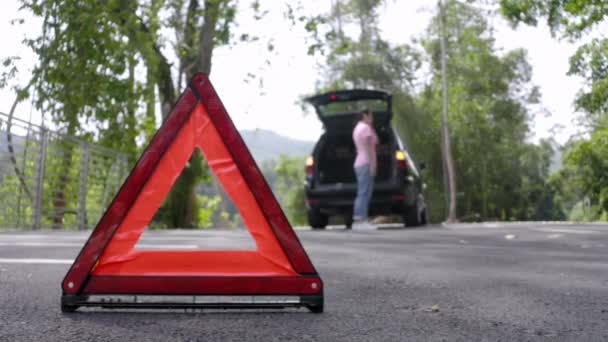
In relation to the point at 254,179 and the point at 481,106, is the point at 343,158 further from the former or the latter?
the point at 481,106

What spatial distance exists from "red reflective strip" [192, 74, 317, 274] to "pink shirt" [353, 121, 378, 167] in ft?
25.1

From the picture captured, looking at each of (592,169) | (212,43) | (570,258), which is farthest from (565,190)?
(570,258)

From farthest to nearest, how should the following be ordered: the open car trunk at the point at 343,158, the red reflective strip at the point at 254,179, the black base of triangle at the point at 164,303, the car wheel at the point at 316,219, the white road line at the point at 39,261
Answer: the car wheel at the point at 316,219
the open car trunk at the point at 343,158
the white road line at the point at 39,261
the red reflective strip at the point at 254,179
the black base of triangle at the point at 164,303

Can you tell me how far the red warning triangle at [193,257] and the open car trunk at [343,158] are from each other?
29.8ft

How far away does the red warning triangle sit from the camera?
3023mm

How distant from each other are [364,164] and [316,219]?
7.01ft

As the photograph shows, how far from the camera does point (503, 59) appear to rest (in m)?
47.5

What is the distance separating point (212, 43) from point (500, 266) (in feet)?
45.9

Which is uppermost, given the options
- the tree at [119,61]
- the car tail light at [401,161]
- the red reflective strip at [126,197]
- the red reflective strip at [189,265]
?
the tree at [119,61]

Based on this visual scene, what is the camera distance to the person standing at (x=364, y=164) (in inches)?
425

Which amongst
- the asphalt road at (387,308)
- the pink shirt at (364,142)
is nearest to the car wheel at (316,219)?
the pink shirt at (364,142)

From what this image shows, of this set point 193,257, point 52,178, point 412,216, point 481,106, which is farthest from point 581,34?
point 481,106

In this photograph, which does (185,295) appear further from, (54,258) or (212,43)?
(212,43)

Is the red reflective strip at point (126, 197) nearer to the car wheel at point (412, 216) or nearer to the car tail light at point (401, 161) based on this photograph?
the car tail light at point (401, 161)
